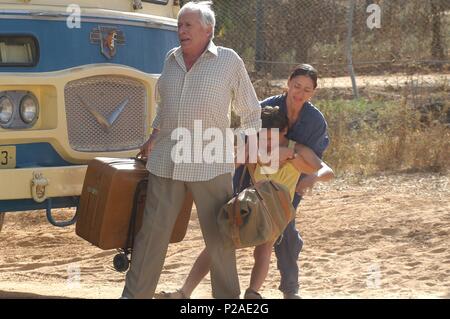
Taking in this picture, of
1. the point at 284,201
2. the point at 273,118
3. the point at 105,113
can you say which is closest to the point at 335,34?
the point at 105,113

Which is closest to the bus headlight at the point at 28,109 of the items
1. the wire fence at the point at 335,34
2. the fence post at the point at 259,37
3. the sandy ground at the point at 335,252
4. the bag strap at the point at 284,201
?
the sandy ground at the point at 335,252

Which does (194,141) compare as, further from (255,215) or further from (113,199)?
(113,199)

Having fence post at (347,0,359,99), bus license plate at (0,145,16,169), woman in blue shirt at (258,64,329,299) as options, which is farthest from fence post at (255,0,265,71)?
bus license plate at (0,145,16,169)

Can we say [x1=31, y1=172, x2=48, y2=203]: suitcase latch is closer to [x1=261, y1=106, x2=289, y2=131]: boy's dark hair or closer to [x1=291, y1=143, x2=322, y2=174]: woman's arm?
[x1=261, y1=106, x2=289, y2=131]: boy's dark hair

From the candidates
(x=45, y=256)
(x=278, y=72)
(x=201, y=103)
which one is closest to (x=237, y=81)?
(x=201, y=103)

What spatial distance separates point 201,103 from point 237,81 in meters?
0.25

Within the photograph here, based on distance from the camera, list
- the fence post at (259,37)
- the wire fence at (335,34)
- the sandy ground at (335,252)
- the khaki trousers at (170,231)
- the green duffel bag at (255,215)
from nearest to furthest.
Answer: the green duffel bag at (255,215), the khaki trousers at (170,231), the sandy ground at (335,252), the fence post at (259,37), the wire fence at (335,34)

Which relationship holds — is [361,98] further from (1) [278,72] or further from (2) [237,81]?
(2) [237,81]

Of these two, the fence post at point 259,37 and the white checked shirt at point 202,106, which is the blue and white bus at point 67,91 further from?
the fence post at point 259,37

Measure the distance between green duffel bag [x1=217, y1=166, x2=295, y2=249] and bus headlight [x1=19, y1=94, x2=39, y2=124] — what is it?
1534mm

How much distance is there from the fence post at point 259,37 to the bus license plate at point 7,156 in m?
6.99

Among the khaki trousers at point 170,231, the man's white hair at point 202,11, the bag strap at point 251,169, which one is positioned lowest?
the khaki trousers at point 170,231

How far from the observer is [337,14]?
48.0 feet

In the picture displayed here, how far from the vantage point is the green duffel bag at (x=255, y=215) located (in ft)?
19.1
